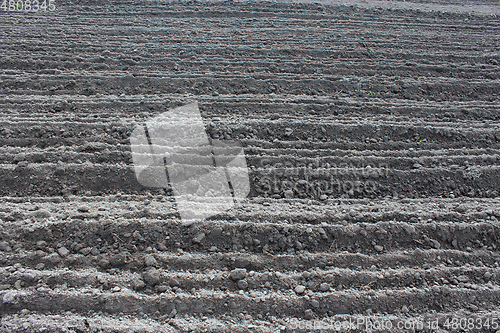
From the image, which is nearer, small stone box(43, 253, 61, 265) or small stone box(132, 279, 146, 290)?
small stone box(132, 279, 146, 290)

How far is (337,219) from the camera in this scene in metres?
3.07

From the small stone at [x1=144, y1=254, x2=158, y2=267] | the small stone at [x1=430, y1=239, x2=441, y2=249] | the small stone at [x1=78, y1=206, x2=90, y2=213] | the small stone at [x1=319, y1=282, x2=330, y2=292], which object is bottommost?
the small stone at [x1=144, y1=254, x2=158, y2=267]

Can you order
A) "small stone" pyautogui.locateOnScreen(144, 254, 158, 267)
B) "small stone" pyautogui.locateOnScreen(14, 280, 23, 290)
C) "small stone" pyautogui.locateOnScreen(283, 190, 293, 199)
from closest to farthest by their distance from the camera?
"small stone" pyautogui.locateOnScreen(14, 280, 23, 290) < "small stone" pyautogui.locateOnScreen(144, 254, 158, 267) < "small stone" pyautogui.locateOnScreen(283, 190, 293, 199)

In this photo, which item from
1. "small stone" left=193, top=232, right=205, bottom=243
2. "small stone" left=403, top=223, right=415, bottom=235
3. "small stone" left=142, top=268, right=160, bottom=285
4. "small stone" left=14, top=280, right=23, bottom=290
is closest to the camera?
"small stone" left=14, top=280, right=23, bottom=290

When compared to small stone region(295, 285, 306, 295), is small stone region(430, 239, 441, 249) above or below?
above

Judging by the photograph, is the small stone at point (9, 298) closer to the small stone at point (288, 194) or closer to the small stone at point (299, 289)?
the small stone at point (299, 289)

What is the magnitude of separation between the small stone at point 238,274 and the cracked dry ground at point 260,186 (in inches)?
1.0

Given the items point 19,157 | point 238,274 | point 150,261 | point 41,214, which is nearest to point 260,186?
point 238,274

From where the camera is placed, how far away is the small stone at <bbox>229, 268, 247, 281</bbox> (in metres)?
2.60

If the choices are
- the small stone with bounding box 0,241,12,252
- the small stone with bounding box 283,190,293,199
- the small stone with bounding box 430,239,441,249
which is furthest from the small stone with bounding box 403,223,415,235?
the small stone with bounding box 0,241,12,252

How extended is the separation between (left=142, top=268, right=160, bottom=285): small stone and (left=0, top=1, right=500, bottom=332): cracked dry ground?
0.02 m

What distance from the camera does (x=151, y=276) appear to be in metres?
2.57

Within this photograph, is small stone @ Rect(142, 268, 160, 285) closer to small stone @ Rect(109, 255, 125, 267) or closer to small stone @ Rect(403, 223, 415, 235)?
small stone @ Rect(109, 255, 125, 267)

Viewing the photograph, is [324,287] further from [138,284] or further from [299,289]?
[138,284]
